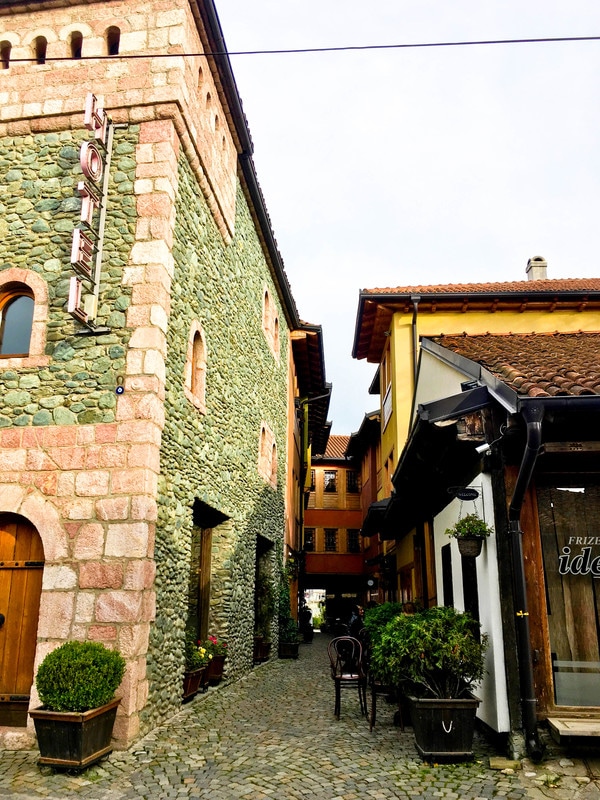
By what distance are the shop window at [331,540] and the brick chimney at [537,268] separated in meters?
19.9

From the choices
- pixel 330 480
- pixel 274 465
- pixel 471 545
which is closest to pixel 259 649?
pixel 274 465

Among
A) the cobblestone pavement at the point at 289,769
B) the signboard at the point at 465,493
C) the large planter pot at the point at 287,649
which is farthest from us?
the large planter pot at the point at 287,649

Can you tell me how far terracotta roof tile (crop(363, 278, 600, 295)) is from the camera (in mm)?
14469

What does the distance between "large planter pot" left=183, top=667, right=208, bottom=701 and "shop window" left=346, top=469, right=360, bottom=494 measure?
26654mm

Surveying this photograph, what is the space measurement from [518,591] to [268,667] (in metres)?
8.83

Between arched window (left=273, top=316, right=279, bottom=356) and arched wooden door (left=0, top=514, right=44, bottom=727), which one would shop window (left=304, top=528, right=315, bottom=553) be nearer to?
arched window (left=273, top=316, right=279, bottom=356)

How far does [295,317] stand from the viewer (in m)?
17.7

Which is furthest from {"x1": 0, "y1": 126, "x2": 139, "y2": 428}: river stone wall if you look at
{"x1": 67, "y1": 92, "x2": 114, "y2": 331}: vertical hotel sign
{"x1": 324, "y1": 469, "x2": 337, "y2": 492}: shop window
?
{"x1": 324, "y1": 469, "x2": 337, "y2": 492}: shop window

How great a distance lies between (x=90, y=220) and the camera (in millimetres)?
7383

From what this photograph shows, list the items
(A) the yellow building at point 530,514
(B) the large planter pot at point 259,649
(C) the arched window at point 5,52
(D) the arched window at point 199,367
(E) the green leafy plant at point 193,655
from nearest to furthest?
(A) the yellow building at point 530,514 → (E) the green leafy plant at point 193,655 → (C) the arched window at point 5,52 → (D) the arched window at point 199,367 → (B) the large planter pot at point 259,649

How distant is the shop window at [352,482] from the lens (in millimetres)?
35500

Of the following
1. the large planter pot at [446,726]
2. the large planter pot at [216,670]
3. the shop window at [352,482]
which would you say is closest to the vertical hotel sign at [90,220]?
the large planter pot at [446,726]

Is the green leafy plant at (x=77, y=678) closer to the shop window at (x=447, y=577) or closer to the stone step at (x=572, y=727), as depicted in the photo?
the stone step at (x=572, y=727)

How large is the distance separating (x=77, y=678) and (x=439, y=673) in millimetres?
3110
